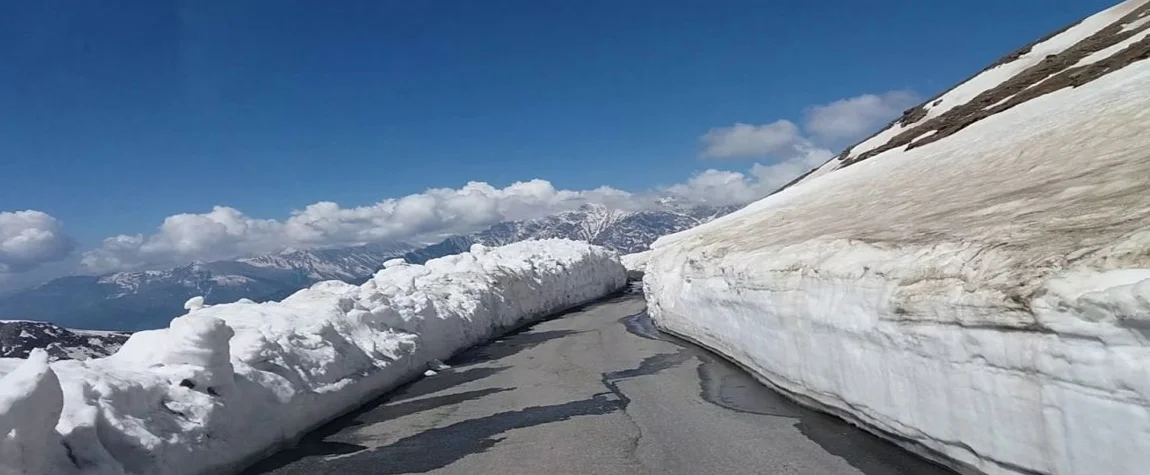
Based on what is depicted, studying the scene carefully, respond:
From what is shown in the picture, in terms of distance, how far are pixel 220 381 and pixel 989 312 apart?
8368mm

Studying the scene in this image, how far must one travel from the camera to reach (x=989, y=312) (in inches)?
227

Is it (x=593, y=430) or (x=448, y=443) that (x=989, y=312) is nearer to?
(x=593, y=430)

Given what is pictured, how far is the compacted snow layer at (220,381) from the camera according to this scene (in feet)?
21.1

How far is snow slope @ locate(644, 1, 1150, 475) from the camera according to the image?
4.75 m

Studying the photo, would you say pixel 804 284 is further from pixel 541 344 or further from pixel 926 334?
pixel 541 344

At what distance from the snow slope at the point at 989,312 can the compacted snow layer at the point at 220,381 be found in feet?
22.4

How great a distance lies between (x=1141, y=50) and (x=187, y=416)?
2973 cm

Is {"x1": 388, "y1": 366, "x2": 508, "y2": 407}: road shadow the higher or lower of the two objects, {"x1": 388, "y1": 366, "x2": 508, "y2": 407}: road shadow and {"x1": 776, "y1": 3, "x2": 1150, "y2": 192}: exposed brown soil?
the lower

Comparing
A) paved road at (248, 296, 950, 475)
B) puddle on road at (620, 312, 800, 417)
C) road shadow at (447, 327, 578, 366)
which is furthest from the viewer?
road shadow at (447, 327, 578, 366)

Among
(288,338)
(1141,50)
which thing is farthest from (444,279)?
(1141,50)

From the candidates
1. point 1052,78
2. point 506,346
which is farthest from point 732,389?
point 1052,78

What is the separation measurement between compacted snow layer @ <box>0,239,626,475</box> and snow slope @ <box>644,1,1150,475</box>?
6.81 metres

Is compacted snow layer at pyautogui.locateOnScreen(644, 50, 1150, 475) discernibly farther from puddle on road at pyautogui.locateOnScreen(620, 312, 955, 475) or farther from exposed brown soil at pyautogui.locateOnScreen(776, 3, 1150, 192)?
exposed brown soil at pyautogui.locateOnScreen(776, 3, 1150, 192)

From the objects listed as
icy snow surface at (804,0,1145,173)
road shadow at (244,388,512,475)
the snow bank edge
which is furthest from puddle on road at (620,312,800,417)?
icy snow surface at (804,0,1145,173)
